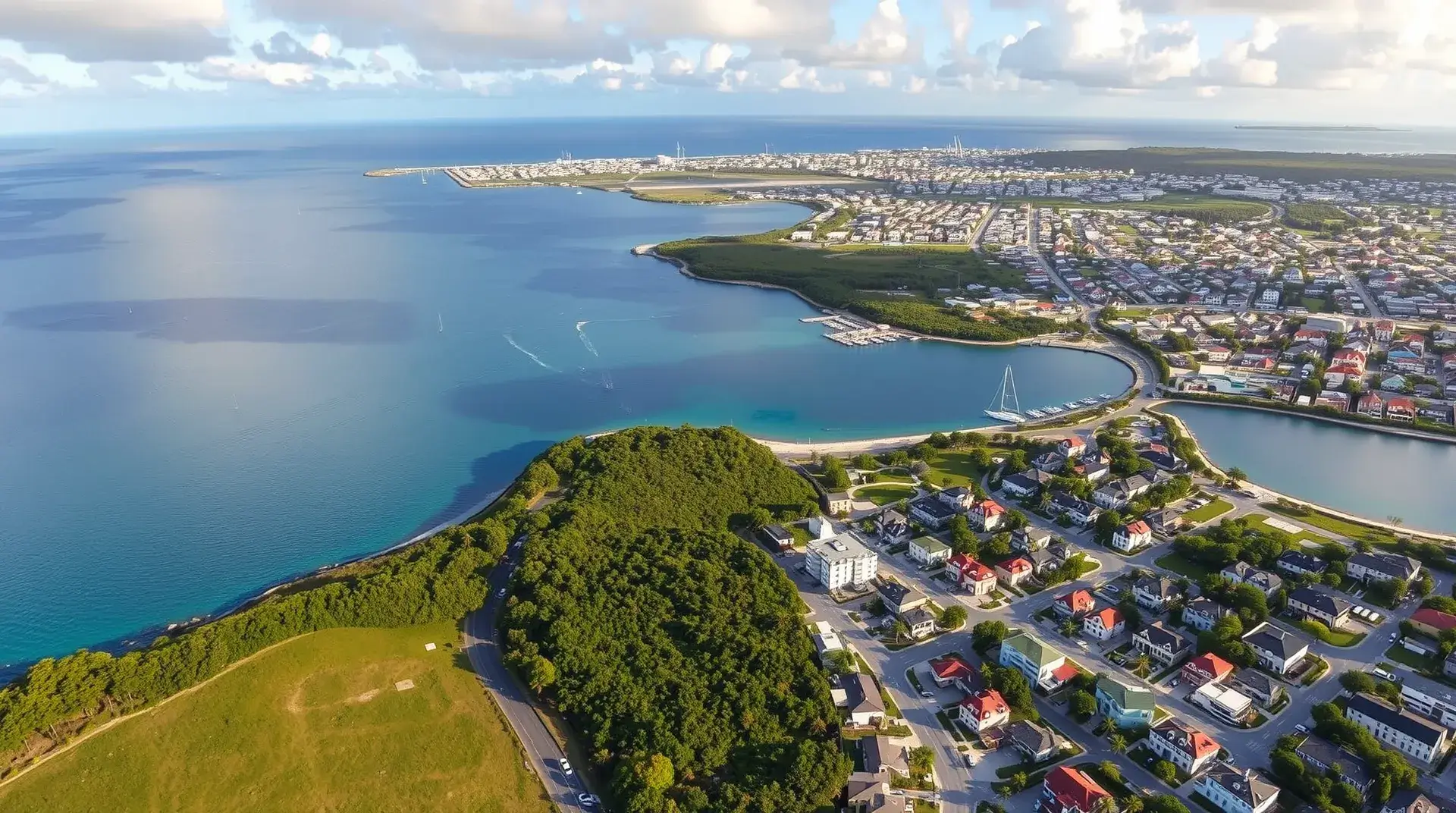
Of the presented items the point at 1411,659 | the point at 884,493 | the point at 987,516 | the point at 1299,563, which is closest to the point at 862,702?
the point at 987,516

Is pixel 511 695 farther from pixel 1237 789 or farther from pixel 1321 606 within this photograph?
pixel 1321 606

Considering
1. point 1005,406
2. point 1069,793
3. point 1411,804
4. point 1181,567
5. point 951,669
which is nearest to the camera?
point 1411,804

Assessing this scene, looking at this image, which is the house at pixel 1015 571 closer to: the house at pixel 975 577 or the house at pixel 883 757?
the house at pixel 975 577

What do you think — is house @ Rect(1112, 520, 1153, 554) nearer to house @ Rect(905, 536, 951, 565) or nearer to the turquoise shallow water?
house @ Rect(905, 536, 951, 565)

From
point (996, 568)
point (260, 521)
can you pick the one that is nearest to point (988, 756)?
point (996, 568)

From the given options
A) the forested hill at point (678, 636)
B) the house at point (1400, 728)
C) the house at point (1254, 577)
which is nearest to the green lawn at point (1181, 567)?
the house at point (1254, 577)

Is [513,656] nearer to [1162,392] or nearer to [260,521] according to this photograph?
[260,521]

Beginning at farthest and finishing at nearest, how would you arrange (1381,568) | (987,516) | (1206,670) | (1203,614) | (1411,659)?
(987,516) → (1381,568) → (1203,614) → (1411,659) → (1206,670)
